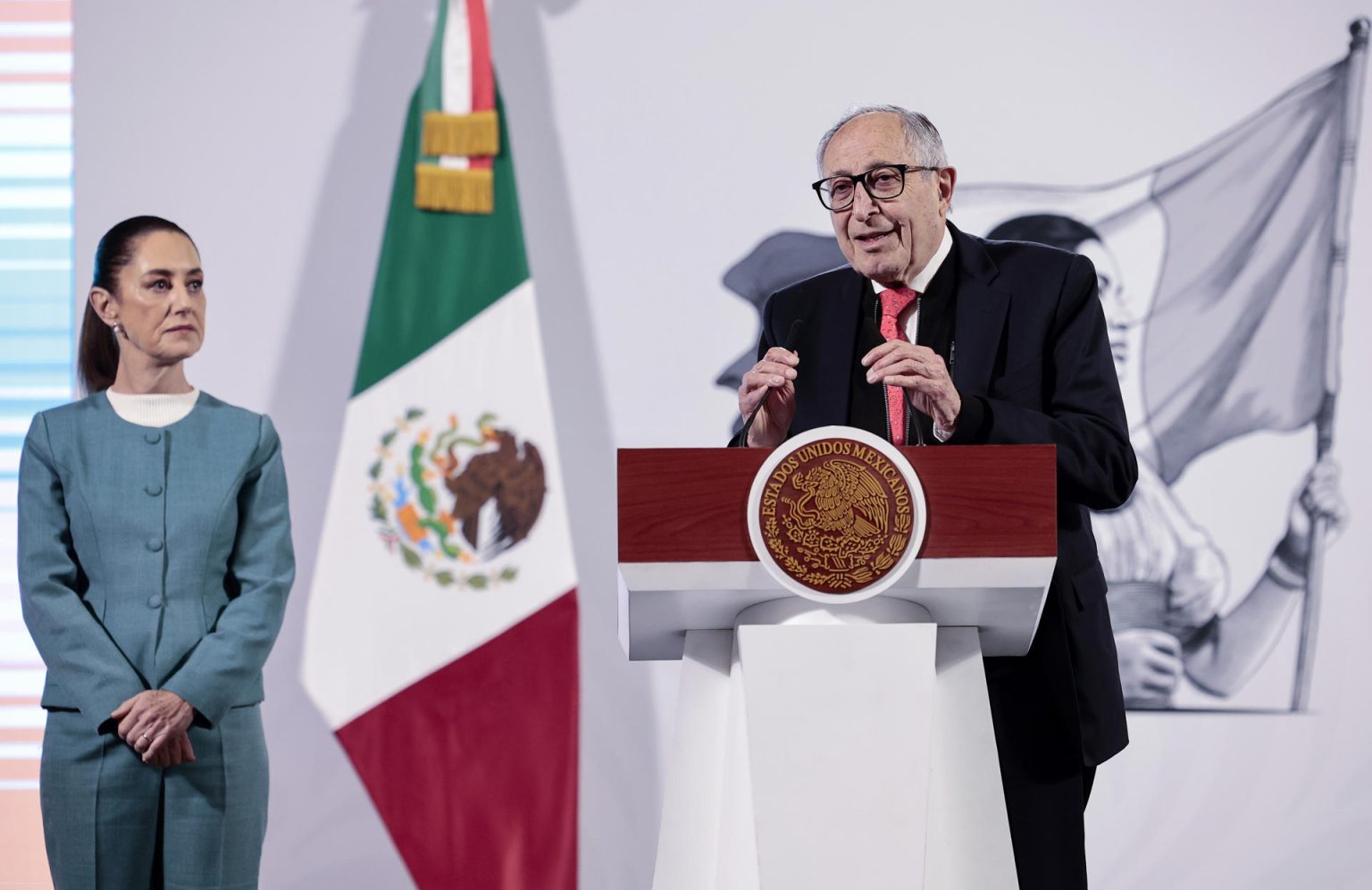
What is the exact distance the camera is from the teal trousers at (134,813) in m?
2.27

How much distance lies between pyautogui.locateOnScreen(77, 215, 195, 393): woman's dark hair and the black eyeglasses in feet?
4.52

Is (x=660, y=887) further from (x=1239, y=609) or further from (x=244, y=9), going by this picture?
(x=244, y=9)

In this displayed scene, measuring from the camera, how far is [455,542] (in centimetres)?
347

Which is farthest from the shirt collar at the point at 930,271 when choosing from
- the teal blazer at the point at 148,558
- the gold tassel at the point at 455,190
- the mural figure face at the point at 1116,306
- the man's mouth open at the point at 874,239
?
the gold tassel at the point at 455,190

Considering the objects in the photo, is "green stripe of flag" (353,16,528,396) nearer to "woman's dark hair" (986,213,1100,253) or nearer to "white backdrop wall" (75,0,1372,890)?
"white backdrop wall" (75,0,1372,890)

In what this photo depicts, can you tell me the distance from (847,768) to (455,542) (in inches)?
89.5

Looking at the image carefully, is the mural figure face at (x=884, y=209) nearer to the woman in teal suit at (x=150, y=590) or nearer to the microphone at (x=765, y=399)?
the microphone at (x=765, y=399)

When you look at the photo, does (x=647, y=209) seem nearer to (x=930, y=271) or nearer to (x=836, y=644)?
(x=930, y=271)

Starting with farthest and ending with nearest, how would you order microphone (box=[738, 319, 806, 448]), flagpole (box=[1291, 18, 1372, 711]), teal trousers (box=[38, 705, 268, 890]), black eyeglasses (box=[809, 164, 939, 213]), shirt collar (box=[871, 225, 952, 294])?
1. flagpole (box=[1291, 18, 1372, 711])
2. teal trousers (box=[38, 705, 268, 890])
3. shirt collar (box=[871, 225, 952, 294])
4. black eyeglasses (box=[809, 164, 939, 213])
5. microphone (box=[738, 319, 806, 448])

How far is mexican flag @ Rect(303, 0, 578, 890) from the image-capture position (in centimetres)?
341

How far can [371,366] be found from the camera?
3516mm

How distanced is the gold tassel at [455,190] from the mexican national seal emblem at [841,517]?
238cm

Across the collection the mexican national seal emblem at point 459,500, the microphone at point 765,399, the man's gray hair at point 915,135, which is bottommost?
the mexican national seal emblem at point 459,500

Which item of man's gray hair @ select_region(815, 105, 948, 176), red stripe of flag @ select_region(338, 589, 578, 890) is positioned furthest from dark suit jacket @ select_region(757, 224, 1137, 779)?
red stripe of flag @ select_region(338, 589, 578, 890)
